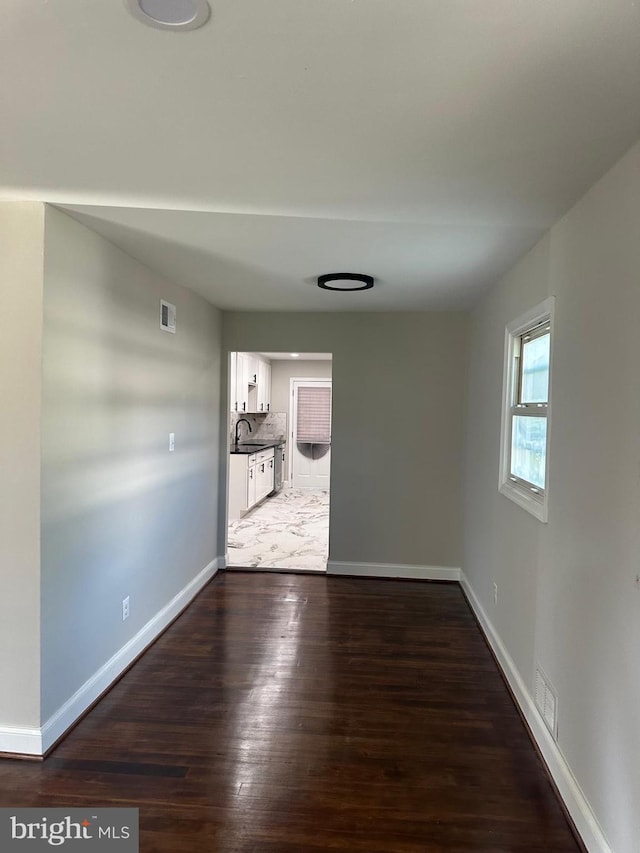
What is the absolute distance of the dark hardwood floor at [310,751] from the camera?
175 centimetres

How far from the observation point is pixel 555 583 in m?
2.06

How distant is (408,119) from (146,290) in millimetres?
2004

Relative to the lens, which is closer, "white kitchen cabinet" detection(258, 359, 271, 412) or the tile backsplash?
"white kitchen cabinet" detection(258, 359, 271, 412)

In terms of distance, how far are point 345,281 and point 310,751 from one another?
257 cm

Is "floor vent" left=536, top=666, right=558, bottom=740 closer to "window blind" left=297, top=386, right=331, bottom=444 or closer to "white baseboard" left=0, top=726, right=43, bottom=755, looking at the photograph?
"white baseboard" left=0, top=726, right=43, bottom=755

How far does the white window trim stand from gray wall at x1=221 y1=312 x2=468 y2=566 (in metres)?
1.24

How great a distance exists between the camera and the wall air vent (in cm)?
315

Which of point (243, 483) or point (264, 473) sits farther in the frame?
point (264, 473)

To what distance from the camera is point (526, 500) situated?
249 cm

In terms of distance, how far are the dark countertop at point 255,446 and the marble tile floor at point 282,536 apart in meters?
0.87

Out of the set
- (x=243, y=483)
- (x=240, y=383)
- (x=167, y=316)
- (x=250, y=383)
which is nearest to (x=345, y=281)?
(x=167, y=316)

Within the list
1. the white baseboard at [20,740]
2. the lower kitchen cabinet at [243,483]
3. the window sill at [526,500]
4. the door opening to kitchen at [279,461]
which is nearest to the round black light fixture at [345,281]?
the window sill at [526,500]

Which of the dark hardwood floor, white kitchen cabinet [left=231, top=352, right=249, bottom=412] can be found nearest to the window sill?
the dark hardwood floor

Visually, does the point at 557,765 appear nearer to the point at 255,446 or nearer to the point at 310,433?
the point at 255,446
